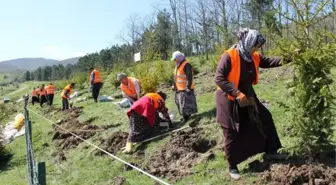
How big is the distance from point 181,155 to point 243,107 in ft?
7.45

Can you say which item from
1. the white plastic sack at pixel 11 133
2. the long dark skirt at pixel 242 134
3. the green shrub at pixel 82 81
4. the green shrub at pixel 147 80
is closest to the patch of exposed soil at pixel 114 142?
the long dark skirt at pixel 242 134

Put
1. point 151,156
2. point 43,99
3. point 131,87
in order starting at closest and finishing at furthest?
point 151,156 < point 131,87 < point 43,99

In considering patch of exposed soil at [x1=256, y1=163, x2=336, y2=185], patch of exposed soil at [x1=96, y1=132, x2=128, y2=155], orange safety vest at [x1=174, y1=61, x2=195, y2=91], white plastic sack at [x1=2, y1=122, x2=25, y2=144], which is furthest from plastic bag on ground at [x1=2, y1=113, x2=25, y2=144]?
patch of exposed soil at [x1=256, y1=163, x2=336, y2=185]

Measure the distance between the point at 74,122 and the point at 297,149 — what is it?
10064 mm

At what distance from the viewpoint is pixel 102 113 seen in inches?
565

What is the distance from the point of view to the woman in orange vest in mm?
4895

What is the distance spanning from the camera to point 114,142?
910cm

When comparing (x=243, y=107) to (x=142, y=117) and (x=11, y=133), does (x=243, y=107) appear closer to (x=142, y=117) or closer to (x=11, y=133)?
(x=142, y=117)

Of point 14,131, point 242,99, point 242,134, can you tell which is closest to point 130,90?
point 242,134

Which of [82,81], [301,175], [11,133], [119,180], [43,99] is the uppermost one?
[82,81]

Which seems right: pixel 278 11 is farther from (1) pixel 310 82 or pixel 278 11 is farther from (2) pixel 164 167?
(2) pixel 164 167

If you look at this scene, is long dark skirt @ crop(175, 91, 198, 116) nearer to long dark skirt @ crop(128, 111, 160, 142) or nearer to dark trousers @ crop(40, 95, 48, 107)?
long dark skirt @ crop(128, 111, 160, 142)

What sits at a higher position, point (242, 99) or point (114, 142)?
point (242, 99)

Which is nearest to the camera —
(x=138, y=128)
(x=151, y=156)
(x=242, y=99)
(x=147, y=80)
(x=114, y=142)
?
(x=242, y=99)
